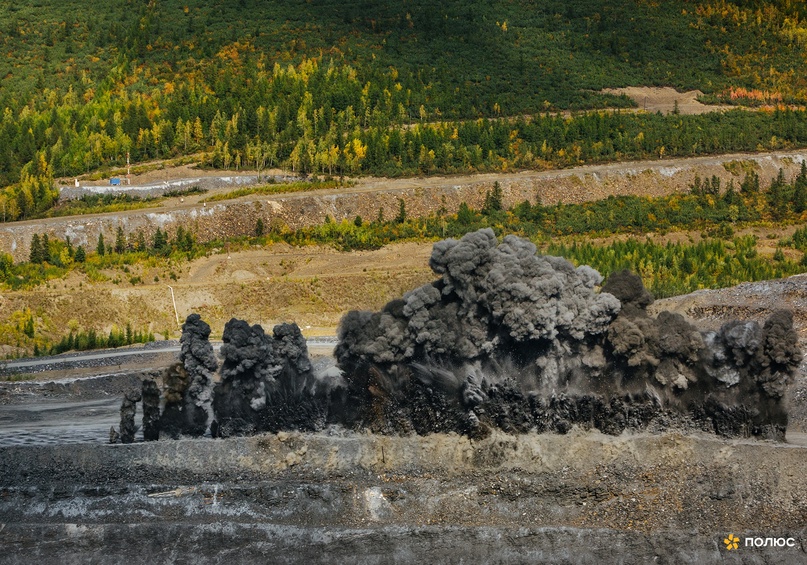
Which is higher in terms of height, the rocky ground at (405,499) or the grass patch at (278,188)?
the rocky ground at (405,499)

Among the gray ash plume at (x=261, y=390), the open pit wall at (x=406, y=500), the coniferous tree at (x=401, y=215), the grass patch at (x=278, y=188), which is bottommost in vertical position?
the coniferous tree at (x=401, y=215)

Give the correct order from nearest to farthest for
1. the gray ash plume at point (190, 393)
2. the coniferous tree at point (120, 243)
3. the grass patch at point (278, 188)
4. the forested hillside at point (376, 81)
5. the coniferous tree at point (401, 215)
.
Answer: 1. the gray ash plume at point (190, 393)
2. the coniferous tree at point (120, 243)
3. the coniferous tree at point (401, 215)
4. the grass patch at point (278, 188)
5. the forested hillside at point (376, 81)

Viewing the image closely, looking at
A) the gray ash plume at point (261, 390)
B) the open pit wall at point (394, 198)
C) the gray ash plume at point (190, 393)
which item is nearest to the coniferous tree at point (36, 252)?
the open pit wall at point (394, 198)

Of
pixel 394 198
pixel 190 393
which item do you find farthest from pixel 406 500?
pixel 394 198

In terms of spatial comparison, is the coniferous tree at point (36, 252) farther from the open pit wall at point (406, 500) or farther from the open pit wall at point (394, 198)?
the open pit wall at point (406, 500)

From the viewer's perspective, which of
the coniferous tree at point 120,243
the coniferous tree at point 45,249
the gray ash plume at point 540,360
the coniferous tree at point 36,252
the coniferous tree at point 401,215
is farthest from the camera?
the coniferous tree at point 401,215

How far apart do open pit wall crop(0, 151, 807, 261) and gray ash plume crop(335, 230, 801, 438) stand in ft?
118

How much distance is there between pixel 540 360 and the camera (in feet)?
163

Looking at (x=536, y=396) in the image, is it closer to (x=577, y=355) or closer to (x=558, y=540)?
(x=577, y=355)

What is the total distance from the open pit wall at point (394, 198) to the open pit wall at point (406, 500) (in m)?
35.8

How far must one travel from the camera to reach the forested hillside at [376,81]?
3777 inches

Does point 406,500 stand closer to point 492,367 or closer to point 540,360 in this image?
point 492,367

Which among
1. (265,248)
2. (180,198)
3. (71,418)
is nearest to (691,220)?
(265,248)

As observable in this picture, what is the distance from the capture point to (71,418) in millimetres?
54719
